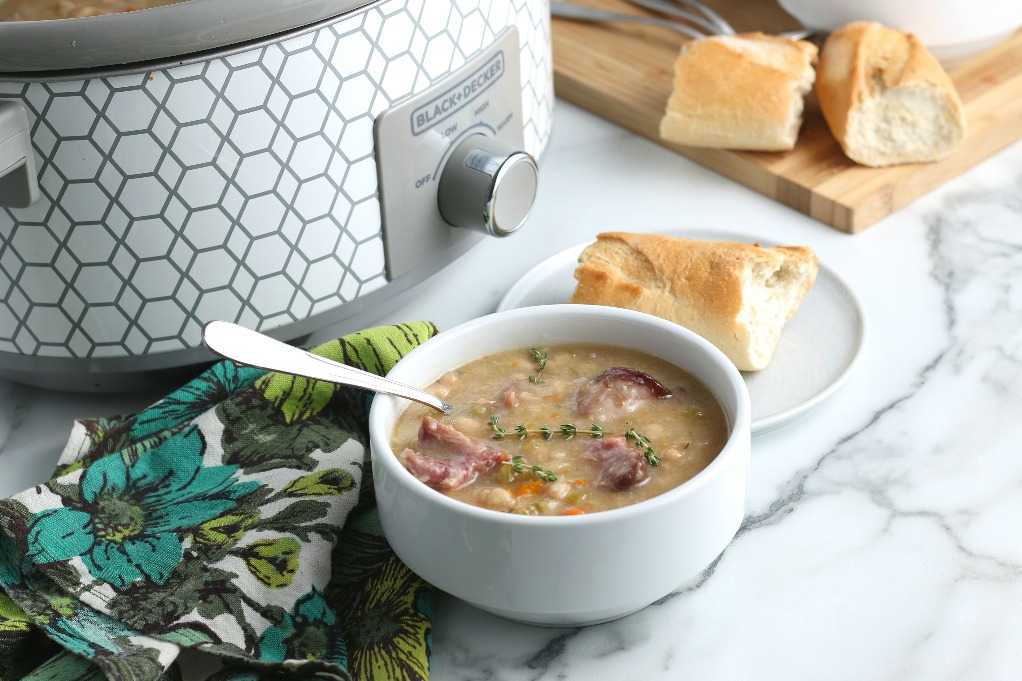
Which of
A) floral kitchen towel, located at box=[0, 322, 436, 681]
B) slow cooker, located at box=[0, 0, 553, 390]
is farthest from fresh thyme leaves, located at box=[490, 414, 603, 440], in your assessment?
slow cooker, located at box=[0, 0, 553, 390]

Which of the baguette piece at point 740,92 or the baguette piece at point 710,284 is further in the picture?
the baguette piece at point 740,92

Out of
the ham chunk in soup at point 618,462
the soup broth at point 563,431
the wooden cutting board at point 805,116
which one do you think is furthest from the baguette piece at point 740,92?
the ham chunk in soup at point 618,462

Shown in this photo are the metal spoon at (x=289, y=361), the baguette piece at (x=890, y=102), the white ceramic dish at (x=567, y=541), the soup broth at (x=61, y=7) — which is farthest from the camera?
the baguette piece at (x=890, y=102)

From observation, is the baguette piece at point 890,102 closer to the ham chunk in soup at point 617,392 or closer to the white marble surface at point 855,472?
the white marble surface at point 855,472

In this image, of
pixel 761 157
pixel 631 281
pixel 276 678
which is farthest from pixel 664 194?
pixel 276 678

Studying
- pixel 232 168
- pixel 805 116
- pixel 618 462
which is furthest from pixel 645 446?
pixel 805 116

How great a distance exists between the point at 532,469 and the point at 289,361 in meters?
0.18

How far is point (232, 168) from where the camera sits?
0.79 metres

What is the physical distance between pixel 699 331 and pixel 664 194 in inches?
13.1

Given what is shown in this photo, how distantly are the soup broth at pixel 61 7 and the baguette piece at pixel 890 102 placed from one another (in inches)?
26.0

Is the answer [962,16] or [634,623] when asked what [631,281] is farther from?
[962,16]

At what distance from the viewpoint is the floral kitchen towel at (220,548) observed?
2.28 feet

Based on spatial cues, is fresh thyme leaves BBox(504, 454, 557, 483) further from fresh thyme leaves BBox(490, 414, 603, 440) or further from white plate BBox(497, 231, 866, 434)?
white plate BBox(497, 231, 866, 434)

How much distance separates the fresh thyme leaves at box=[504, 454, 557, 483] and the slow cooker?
0.27m
